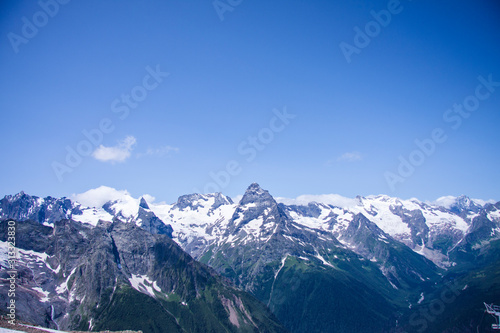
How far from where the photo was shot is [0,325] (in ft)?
219

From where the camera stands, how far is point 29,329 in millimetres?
67750

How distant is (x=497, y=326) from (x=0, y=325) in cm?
12411

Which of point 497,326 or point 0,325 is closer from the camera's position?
point 0,325

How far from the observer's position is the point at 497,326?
91875 millimetres

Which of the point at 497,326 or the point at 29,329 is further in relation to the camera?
the point at 497,326

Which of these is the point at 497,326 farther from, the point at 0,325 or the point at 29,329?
the point at 0,325

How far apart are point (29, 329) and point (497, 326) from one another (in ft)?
389

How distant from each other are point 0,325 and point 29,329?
557 cm

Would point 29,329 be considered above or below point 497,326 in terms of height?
above

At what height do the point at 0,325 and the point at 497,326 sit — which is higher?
the point at 0,325

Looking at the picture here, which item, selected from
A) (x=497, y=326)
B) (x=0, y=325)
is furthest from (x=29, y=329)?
(x=497, y=326)
